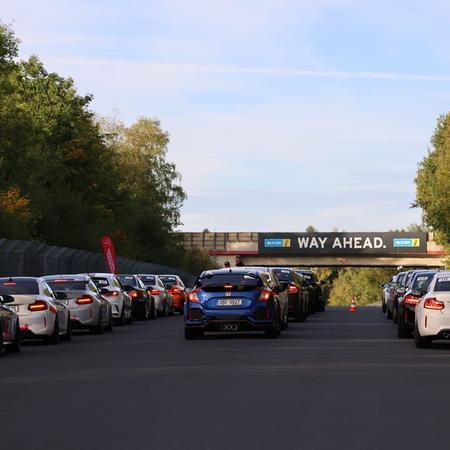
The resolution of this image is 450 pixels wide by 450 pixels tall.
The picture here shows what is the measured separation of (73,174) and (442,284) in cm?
7266

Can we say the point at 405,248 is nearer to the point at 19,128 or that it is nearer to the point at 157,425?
the point at 19,128

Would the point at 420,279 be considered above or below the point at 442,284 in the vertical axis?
above

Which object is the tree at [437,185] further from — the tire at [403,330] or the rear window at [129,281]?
the tire at [403,330]

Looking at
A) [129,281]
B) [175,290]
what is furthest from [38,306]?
[175,290]

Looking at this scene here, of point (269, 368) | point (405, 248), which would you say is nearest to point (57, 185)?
point (405, 248)

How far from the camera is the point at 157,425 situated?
13289 mm

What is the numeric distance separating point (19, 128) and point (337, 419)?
66892 mm

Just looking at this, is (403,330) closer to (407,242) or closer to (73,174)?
(73,174)

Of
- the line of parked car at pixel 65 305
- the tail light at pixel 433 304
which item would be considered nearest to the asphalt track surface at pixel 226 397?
the tail light at pixel 433 304

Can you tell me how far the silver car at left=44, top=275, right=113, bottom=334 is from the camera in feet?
117

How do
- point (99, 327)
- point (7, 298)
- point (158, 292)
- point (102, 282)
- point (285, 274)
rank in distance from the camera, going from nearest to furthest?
point (7, 298) < point (99, 327) < point (102, 282) < point (285, 274) < point (158, 292)

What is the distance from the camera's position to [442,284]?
1093 inches

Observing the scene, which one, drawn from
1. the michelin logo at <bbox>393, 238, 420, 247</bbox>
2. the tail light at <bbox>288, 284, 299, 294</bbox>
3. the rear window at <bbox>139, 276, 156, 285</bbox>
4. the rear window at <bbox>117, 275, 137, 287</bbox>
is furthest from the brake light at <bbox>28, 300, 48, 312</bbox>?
the michelin logo at <bbox>393, 238, 420, 247</bbox>

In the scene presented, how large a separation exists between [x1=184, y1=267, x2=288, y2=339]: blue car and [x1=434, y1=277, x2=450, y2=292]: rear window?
4.50 metres
